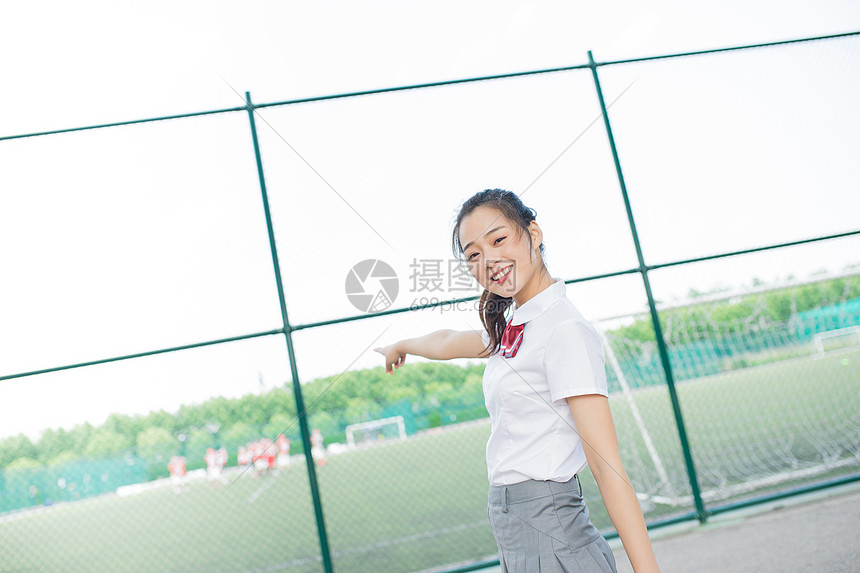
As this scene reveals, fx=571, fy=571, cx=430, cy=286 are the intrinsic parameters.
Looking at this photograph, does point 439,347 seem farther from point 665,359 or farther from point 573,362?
point 665,359

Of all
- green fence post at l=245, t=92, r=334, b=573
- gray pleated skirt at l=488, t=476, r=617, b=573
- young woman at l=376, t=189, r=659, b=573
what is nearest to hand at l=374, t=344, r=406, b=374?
young woman at l=376, t=189, r=659, b=573

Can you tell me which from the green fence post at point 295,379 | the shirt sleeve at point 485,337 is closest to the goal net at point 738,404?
the green fence post at point 295,379

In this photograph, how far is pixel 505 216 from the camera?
1.30m

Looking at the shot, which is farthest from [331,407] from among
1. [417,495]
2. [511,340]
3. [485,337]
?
[511,340]

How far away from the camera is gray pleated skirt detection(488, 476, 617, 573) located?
43.8 inches

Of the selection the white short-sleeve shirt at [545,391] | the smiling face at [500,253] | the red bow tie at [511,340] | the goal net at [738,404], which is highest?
the smiling face at [500,253]

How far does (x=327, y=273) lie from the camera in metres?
3.41

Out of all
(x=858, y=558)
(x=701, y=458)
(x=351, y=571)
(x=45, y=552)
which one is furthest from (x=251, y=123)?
(x=45, y=552)

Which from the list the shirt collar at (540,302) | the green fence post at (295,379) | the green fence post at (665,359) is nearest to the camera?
the shirt collar at (540,302)

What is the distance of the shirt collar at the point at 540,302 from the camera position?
1207 mm

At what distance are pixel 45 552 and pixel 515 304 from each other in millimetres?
13001

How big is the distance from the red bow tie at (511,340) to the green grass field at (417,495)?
12.4 ft

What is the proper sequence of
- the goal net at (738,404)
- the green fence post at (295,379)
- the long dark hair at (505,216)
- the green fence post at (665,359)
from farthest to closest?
1. the goal net at (738,404)
2. the green fence post at (665,359)
3. the green fence post at (295,379)
4. the long dark hair at (505,216)

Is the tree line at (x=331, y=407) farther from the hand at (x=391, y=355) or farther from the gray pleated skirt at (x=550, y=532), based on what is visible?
the gray pleated skirt at (x=550, y=532)
